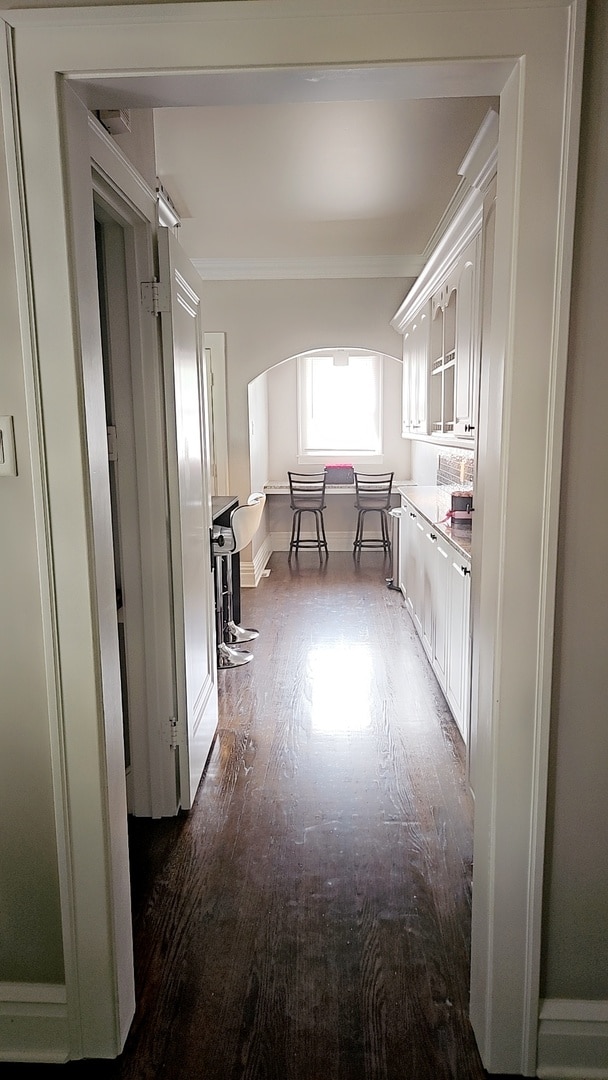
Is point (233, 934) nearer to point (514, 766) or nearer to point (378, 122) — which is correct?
point (514, 766)

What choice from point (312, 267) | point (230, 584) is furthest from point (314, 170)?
point (230, 584)

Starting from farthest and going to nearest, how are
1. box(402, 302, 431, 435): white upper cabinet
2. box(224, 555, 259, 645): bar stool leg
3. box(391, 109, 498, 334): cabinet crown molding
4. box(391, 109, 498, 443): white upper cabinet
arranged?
1. box(402, 302, 431, 435): white upper cabinet
2. box(224, 555, 259, 645): bar stool leg
3. box(391, 109, 498, 443): white upper cabinet
4. box(391, 109, 498, 334): cabinet crown molding

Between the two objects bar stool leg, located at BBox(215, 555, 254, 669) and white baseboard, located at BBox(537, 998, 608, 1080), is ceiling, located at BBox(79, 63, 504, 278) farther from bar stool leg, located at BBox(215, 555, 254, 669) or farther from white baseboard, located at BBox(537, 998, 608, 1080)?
bar stool leg, located at BBox(215, 555, 254, 669)

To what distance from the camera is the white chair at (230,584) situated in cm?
425

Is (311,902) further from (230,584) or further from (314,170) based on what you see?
(314,170)

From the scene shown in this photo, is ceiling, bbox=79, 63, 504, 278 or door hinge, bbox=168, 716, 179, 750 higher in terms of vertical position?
ceiling, bbox=79, 63, 504, 278

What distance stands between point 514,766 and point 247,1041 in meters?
→ 0.92

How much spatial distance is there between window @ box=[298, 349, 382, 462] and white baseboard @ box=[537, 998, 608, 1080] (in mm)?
7076

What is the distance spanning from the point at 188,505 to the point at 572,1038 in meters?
1.93

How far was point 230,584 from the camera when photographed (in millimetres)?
4766

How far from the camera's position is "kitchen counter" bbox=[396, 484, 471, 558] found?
10.8ft

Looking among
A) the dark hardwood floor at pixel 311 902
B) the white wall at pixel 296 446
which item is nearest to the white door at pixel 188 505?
the dark hardwood floor at pixel 311 902

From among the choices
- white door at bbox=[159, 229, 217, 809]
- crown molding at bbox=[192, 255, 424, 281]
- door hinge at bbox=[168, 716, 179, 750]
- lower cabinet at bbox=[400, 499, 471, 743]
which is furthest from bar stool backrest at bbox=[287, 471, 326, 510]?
door hinge at bbox=[168, 716, 179, 750]

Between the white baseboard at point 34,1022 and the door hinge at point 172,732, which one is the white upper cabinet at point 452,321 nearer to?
the door hinge at point 172,732
